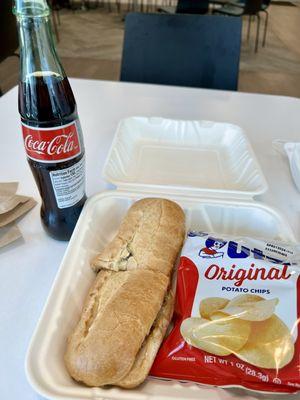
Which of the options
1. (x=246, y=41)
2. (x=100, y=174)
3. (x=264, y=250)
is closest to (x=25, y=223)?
(x=100, y=174)

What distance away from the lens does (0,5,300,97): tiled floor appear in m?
2.94

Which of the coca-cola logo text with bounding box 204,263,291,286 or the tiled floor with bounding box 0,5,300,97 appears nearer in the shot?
the coca-cola logo text with bounding box 204,263,291,286

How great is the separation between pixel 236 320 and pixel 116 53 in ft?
11.8

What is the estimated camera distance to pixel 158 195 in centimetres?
63

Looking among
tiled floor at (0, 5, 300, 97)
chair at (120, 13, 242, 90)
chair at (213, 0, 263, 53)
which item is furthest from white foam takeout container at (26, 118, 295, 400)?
chair at (213, 0, 263, 53)

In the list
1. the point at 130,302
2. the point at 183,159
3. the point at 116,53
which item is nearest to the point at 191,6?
the point at 116,53

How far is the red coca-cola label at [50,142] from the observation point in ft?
1.55

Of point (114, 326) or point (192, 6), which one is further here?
point (192, 6)

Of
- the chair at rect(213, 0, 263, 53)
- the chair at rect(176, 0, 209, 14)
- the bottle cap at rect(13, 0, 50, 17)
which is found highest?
the bottle cap at rect(13, 0, 50, 17)

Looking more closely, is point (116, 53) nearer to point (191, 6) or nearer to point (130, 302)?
point (191, 6)

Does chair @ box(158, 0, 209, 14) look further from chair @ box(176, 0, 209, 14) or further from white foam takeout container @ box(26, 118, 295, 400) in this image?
white foam takeout container @ box(26, 118, 295, 400)

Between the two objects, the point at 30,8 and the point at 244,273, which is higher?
the point at 30,8

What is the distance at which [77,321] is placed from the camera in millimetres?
433

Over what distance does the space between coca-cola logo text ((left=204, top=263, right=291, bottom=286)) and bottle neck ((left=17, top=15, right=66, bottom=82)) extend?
35cm
